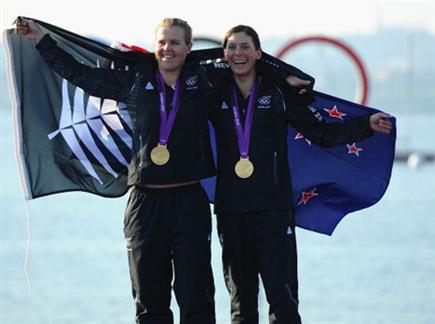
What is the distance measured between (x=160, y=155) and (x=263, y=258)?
0.77m

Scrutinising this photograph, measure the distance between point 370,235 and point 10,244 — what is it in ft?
17.6

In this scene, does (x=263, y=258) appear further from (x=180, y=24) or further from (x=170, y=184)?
(x=180, y=24)

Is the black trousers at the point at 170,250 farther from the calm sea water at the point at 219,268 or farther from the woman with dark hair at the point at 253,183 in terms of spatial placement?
the calm sea water at the point at 219,268

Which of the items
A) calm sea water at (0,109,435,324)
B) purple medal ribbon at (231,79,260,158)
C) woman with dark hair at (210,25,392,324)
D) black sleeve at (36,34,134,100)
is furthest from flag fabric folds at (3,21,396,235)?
calm sea water at (0,109,435,324)

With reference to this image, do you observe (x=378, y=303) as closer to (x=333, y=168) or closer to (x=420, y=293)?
(x=420, y=293)

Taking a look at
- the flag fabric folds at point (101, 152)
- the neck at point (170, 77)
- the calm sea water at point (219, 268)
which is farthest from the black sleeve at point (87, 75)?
the calm sea water at point (219, 268)

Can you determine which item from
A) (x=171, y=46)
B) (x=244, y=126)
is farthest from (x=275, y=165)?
(x=171, y=46)

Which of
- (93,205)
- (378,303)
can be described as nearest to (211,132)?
(378,303)

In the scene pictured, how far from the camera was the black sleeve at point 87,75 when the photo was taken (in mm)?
7203

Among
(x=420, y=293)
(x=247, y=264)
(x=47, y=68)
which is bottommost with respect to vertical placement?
(x=420, y=293)

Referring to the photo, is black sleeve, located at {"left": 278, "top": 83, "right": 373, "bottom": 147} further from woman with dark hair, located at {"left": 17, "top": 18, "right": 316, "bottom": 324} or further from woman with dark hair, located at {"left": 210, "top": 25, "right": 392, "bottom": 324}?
woman with dark hair, located at {"left": 17, "top": 18, "right": 316, "bottom": 324}

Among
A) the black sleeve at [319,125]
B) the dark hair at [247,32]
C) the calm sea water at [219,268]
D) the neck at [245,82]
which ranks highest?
the dark hair at [247,32]

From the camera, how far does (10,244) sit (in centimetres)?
1866

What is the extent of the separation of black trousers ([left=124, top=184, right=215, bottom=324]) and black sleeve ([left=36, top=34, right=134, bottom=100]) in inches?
21.5
